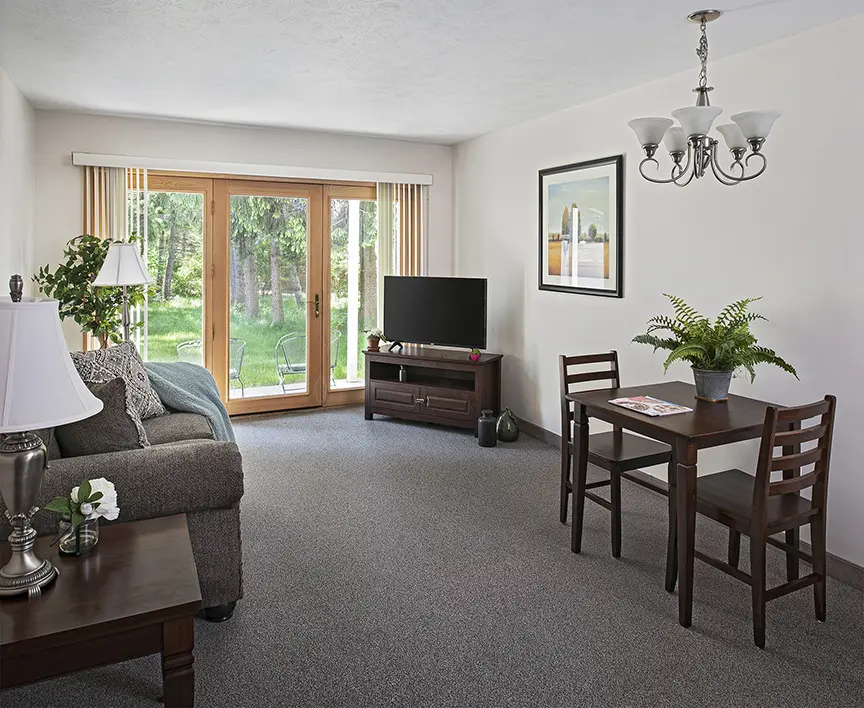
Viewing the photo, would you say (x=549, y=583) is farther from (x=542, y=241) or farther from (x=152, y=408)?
(x=542, y=241)

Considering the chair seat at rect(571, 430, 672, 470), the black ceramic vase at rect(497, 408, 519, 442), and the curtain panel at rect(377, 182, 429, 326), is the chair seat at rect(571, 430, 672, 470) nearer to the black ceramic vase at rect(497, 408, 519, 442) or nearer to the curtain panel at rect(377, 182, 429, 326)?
the black ceramic vase at rect(497, 408, 519, 442)

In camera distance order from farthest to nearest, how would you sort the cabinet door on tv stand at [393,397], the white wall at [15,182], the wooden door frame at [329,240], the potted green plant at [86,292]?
the wooden door frame at [329,240] → the cabinet door on tv stand at [393,397] → the potted green plant at [86,292] → the white wall at [15,182]

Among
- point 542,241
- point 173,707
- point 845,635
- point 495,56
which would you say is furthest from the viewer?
point 542,241

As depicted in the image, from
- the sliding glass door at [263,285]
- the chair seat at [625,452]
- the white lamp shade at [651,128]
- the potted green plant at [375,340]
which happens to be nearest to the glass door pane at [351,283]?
the sliding glass door at [263,285]

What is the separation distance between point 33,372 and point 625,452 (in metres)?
2.60

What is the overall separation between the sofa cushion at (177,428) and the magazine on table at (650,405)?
→ 6.84ft

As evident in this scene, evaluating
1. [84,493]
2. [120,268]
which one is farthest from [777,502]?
[120,268]

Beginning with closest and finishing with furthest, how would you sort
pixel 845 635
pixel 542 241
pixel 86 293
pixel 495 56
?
1. pixel 845 635
2. pixel 495 56
3. pixel 86 293
4. pixel 542 241

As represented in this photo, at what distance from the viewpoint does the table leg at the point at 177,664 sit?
1.69 meters

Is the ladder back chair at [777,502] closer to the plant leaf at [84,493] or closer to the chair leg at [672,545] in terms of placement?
the chair leg at [672,545]

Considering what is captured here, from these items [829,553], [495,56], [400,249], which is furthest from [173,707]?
[400,249]

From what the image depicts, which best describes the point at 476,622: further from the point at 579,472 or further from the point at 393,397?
the point at 393,397

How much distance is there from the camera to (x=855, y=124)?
2984 millimetres

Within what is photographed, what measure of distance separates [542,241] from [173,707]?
4232mm
